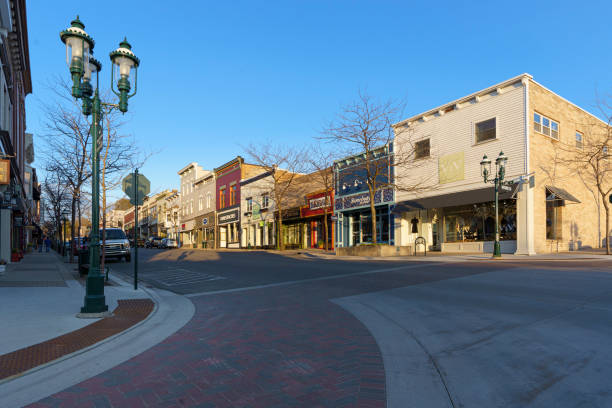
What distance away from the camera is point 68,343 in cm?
513

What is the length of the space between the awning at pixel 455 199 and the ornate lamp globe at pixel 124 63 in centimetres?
1766

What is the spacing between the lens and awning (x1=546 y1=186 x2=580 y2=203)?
805 inches

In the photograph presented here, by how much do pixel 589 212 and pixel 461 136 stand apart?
30.9 feet

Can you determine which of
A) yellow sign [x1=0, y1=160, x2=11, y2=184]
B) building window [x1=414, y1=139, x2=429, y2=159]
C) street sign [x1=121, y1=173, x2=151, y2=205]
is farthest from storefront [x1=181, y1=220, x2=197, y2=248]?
street sign [x1=121, y1=173, x2=151, y2=205]

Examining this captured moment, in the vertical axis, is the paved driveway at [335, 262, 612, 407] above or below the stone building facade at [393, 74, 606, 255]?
below

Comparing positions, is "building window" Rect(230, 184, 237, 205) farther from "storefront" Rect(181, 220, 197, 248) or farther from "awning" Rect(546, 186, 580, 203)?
"awning" Rect(546, 186, 580, 203)

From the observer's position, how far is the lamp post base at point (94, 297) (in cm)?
686

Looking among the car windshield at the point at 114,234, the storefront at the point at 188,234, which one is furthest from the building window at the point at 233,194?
the car windshield at the point at 114,234

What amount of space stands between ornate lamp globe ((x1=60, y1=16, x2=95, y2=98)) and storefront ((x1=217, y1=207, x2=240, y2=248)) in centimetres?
4002

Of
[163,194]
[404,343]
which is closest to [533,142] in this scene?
[404,343]

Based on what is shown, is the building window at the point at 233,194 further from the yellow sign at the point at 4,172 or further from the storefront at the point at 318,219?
the yellow sign at the point at 4,172

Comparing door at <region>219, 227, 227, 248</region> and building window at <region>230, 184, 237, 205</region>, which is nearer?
building window at <region>230, 184, 237, 205</region>

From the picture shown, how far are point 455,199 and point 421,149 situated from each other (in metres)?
4.80

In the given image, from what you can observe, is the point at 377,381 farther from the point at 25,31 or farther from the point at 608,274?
the point at 25,31
